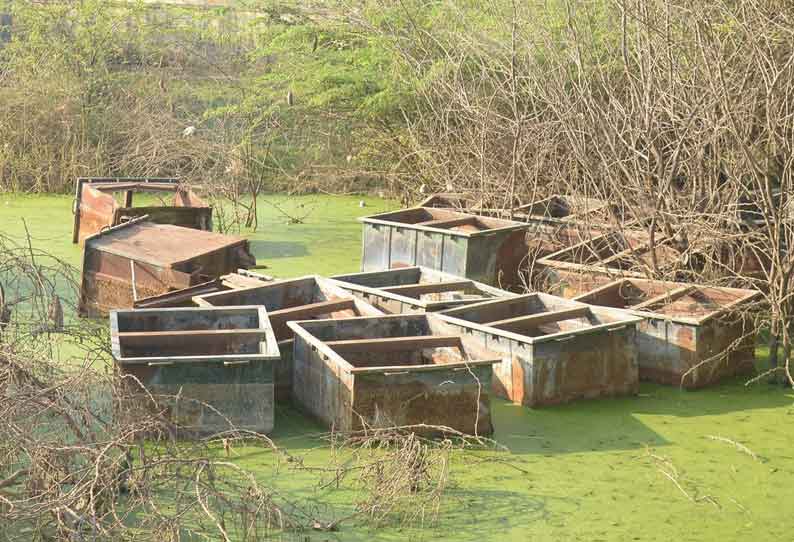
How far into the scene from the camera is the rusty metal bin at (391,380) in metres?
8.51

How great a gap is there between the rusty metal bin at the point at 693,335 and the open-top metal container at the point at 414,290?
1.01 meters

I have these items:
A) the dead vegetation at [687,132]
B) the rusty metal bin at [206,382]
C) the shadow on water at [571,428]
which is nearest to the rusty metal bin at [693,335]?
the dead vegetation at [687,132]

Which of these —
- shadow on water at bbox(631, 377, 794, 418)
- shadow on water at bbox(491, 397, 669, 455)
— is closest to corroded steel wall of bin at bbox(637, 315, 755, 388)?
shadow on water at bbox(631, 377, 794, 418)

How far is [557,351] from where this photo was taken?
953 cm

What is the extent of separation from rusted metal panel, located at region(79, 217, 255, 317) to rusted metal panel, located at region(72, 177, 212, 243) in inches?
57.9

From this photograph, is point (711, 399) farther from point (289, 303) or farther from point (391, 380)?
point (289, 303)

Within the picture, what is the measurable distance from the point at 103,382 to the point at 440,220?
26.3 feet

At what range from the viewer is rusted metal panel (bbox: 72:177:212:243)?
1465 centimetres

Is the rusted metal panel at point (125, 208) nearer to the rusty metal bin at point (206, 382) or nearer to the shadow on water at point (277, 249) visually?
the shadow on water at point (277, 249)

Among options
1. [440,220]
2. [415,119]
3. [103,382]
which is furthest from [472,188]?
[103,382]

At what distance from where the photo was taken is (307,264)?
15.4 m

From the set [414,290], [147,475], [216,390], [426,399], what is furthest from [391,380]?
[414,290]

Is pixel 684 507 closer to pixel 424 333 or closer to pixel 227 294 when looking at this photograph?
pixel 424 333

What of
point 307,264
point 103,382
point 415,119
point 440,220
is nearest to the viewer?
point 103,382
